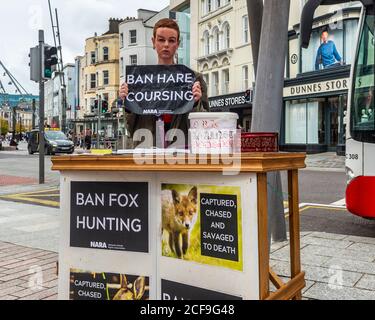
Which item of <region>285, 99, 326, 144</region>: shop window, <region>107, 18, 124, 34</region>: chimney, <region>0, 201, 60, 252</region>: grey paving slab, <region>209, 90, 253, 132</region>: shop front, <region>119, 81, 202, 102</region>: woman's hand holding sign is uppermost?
<region>107, 18, 124, 34</region>: chimney

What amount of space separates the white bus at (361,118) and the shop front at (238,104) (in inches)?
878

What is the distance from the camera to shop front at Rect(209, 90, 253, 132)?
28.8m

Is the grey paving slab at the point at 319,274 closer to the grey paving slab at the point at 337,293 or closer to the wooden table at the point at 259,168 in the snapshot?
the grey paving slab at the point at 337,293

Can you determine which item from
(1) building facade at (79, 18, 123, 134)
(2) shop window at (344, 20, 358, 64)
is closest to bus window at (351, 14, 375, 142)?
(2) shop window at (344, 20, 358, 64)

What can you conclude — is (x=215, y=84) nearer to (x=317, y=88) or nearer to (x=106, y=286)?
(x=317, y=88)

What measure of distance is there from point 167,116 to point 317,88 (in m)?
22.3

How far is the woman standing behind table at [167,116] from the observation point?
2920 millimetres

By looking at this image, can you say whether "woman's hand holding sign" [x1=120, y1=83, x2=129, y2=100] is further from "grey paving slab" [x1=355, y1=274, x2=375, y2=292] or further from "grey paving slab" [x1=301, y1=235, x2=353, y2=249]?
"grey paving slab" [x1=301, y1=235, x2=353, y2=249]

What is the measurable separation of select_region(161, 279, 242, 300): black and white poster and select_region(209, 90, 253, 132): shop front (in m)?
25.9

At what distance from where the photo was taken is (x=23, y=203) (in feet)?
28.3

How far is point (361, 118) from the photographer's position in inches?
210

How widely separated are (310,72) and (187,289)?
23.7 m

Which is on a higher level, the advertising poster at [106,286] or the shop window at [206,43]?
the shop window at [206,43]

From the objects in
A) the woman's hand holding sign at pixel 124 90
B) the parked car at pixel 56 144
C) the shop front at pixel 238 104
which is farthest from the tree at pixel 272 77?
the parked car at pixel 56 144
